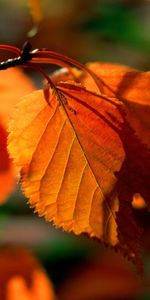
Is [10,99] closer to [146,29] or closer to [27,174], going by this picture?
[27,174]

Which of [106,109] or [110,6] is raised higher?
[110,6]

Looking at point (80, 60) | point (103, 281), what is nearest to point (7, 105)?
point (103, 281)

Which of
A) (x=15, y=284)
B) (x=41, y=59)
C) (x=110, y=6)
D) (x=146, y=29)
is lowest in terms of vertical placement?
(x=15, y=284)

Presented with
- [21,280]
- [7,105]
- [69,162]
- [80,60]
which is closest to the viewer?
[69,162]

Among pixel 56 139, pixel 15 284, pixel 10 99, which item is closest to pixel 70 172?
pixel 56 139

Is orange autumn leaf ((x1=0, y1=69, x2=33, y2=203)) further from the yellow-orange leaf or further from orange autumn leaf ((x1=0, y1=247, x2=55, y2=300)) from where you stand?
orange autumn leaf ((x1=0, y1=247, x2=55, y2=300))

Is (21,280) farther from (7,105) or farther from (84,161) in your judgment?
(84,161)

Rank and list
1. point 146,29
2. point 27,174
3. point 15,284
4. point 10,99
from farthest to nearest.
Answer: point 146,29, point 15,284, point 10,99, point 27,174
